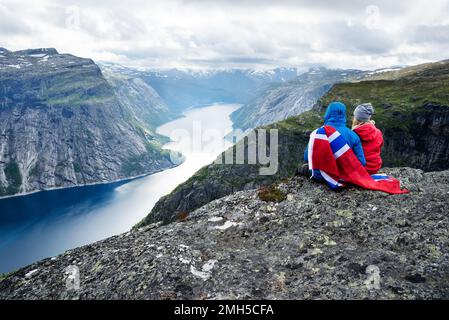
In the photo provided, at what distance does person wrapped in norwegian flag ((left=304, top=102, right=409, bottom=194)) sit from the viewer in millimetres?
16234

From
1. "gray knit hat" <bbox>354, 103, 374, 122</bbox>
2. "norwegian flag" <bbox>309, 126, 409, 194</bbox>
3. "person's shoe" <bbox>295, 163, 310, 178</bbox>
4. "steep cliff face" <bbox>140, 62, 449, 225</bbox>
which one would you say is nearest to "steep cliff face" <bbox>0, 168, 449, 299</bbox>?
"norwegian flag" <bbox>309, 126, 409, 194</bbox>

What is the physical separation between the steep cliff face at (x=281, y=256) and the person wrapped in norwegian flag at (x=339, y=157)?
57 cm

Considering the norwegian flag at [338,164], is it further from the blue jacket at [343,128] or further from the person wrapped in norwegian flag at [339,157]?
the blue jacket at [343,128]

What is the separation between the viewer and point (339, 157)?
1620cm

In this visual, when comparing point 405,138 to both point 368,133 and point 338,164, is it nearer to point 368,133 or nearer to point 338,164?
point 368,133

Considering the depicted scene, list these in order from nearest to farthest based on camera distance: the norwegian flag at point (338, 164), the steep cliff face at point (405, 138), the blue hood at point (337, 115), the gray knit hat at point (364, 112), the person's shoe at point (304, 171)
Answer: the norwegian flag at point (338, 164) < the blue hood at point (337, 115) < the gray knit hat at point (364, 112) < the person's shoe at point (304, 171) < the steep cliff face at point (405, 138)

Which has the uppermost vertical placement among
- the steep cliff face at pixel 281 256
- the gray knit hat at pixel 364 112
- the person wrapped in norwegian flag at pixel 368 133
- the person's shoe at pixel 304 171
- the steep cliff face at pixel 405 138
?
the gray knit hat at pixel 364 112

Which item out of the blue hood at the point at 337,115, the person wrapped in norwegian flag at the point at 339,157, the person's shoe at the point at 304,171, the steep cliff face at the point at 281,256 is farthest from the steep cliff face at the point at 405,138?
the blue hood at the point at 337,115

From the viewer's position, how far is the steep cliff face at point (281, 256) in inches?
447

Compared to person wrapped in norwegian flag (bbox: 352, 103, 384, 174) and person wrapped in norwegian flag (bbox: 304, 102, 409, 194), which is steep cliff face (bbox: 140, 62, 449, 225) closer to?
person wrapped in norwegian flag (bbox: 304, 102, 409, 194)

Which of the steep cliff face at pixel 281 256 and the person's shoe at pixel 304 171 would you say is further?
the person's shoe at pixel 304 171

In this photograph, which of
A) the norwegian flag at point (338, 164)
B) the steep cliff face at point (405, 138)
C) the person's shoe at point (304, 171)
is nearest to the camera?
the norwegian flag at point (338, 164)
